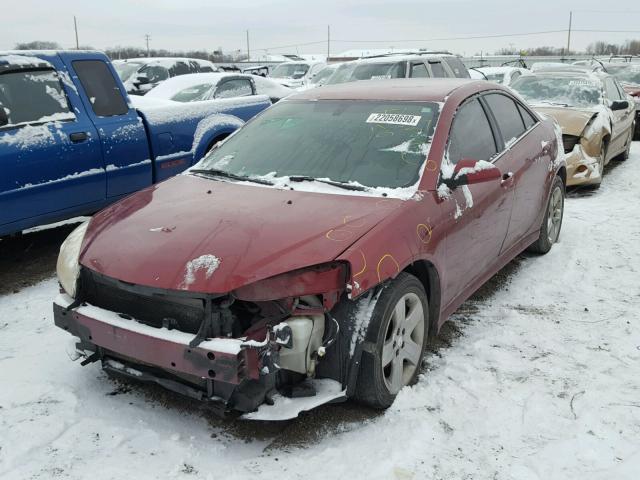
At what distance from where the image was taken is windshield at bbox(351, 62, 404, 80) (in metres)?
10.5

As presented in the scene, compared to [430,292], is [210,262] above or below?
above

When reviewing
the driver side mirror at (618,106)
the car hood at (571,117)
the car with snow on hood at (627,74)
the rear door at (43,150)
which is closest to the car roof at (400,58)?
the car hood at (571,117)

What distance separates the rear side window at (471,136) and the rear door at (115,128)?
336 cm

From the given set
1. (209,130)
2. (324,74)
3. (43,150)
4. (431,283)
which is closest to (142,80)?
(324,74)

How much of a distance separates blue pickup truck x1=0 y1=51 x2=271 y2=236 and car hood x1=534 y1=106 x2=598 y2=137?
496 cm

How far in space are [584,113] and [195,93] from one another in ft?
19.0

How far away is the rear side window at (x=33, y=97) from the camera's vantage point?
5086 mm

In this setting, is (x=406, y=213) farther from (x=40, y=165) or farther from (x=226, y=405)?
(x=40, y=165)

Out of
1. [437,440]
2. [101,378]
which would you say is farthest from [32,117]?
[437,440]

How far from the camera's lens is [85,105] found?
5578 millimetres

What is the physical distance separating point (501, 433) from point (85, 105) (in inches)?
182

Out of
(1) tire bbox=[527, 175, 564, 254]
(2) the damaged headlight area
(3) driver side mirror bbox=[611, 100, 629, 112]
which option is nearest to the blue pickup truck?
(2) the damaged headlight area

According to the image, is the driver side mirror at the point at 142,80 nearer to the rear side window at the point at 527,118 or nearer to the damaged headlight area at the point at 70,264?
the rear side window at the point at 527,118

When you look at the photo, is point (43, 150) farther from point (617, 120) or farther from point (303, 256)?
point (617, 120)
